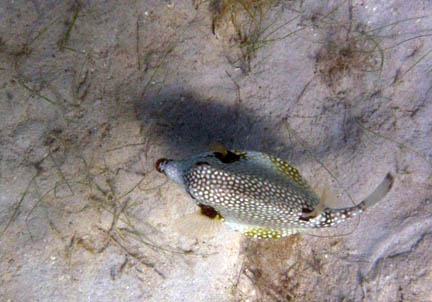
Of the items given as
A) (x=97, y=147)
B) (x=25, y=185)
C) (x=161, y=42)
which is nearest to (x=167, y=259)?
(x=97, y=147)

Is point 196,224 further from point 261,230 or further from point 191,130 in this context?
point 191,130

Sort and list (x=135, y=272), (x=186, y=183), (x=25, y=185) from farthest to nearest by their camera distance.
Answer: (x=135, y=272) < (x=25, y=185) < (x=186, y=183)

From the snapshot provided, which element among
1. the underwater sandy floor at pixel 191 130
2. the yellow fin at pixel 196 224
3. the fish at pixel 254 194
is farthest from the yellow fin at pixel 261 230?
the underwater sandy floor at pixel 191 130

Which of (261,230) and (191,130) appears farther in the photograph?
(191,130)

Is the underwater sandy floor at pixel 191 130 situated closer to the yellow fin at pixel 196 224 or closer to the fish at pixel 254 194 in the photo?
the yellow fin at pixel 196 224

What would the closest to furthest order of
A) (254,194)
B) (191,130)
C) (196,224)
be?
(254,194) → (196,224) → (191,130)

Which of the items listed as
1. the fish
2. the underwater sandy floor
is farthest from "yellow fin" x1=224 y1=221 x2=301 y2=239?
the underwater sandy floor

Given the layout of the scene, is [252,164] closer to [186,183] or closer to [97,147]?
[186,183]

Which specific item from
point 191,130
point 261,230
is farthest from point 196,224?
point 191,130
